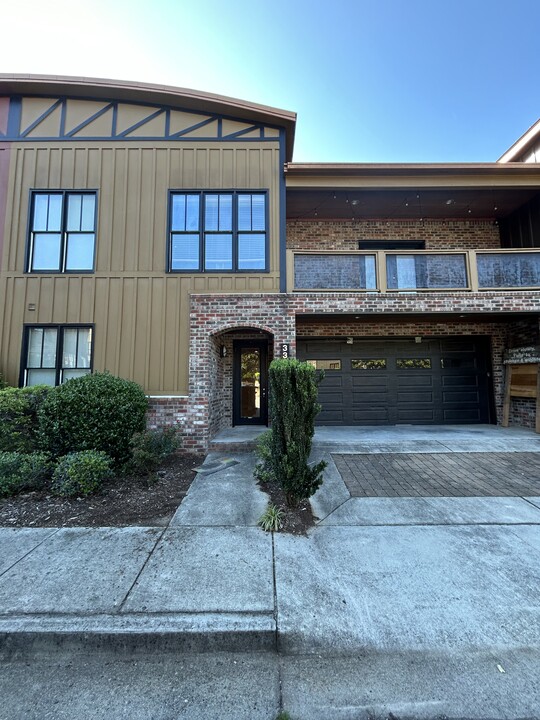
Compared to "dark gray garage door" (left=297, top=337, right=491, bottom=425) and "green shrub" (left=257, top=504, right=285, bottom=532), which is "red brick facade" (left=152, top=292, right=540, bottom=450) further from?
"green shrub" (left=257, top=504, right=285, bottom=532)

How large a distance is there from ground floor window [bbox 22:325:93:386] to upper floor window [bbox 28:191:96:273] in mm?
1375

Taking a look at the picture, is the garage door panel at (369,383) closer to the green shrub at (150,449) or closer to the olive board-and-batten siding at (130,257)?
the olive board-and-batten siding at (130,257)

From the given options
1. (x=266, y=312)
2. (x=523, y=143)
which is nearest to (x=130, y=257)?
(x=266, y=312)

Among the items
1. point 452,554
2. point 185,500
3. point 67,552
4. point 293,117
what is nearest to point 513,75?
point 293,117

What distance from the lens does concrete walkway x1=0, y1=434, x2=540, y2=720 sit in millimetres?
1853

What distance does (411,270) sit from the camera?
7.30 metres

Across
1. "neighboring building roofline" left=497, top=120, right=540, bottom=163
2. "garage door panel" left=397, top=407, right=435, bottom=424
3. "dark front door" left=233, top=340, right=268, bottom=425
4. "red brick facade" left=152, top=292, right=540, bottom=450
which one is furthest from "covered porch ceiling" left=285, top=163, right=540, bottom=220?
"garage door panel" left=397, top=407, right=435, bottom=424

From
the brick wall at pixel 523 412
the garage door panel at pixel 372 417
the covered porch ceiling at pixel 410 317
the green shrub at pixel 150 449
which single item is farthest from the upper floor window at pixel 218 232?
the brick wall at pixel 523 412

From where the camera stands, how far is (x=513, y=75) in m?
12.0

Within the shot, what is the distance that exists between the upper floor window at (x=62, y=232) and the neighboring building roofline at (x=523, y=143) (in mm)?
11043

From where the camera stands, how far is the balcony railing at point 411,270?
7.28m

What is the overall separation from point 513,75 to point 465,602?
17171 millimetres

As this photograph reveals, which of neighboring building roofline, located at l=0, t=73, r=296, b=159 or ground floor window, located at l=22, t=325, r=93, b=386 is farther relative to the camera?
neighboring building roofline, located at l=0, t=73, r=296, b=159

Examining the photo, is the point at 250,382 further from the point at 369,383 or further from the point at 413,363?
the point at 413,363
